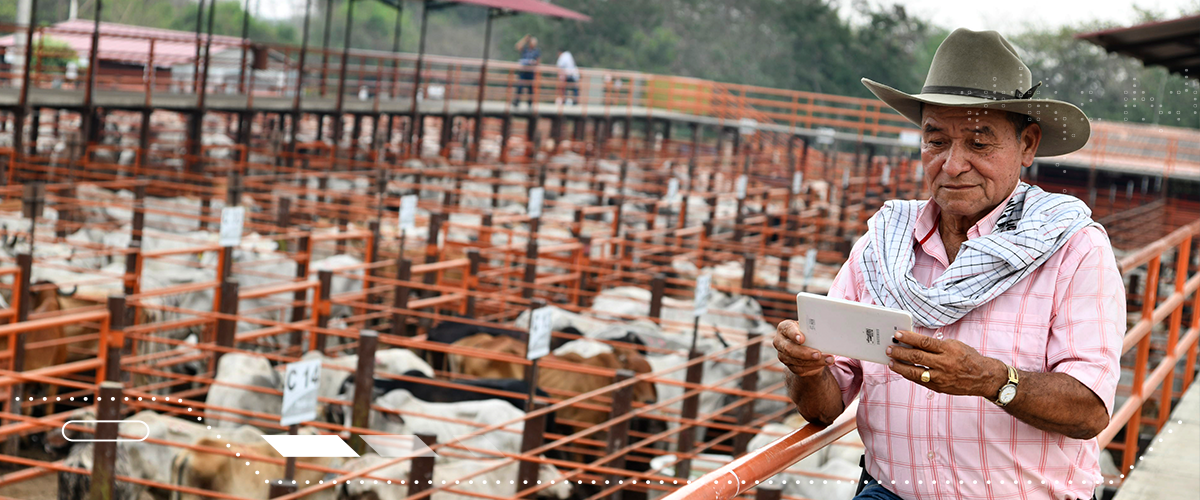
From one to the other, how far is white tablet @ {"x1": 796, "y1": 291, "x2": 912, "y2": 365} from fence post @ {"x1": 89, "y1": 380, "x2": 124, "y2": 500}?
3.29m

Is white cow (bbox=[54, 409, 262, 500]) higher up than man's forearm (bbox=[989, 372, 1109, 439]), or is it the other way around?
man's forearm (bbox=[989, 372, 1109, 439])

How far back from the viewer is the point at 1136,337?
3350mm

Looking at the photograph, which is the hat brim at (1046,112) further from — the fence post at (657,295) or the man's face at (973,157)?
the fence post at (657,295)

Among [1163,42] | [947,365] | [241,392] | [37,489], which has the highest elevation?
[1163,42]

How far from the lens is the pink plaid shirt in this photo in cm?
177

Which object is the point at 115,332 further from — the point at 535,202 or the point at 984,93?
the point at 535,202

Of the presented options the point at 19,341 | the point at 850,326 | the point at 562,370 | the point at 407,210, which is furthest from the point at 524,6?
the point at 850,326

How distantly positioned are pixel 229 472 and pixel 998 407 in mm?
4244

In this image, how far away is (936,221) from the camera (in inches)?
78.7

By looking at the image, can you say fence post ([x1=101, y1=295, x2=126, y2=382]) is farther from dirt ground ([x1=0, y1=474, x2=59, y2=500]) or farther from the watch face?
the watch face

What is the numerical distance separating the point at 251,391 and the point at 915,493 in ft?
16.2

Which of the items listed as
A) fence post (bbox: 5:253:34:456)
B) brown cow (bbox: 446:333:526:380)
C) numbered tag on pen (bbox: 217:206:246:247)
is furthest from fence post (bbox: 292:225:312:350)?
fence post (bbox: 5:253:34:456)

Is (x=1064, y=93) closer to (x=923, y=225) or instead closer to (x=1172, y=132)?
(x=923, y=225)

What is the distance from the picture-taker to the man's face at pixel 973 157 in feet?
6.18
